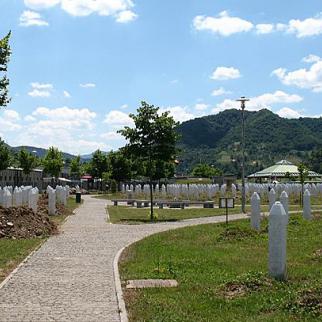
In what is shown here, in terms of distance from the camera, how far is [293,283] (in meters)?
9.36

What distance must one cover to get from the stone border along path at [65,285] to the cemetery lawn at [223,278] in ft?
1.27

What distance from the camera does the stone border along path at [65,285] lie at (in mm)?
7426

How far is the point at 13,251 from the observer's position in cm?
1416

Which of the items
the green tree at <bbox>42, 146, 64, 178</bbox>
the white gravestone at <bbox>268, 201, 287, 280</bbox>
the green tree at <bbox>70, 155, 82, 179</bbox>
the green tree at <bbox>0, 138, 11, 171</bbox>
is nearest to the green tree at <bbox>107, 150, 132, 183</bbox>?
the green tree at <bbox>42, 146, 64, 178</bbox>

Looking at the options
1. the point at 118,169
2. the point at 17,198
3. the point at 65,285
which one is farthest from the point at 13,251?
the point at 118,169

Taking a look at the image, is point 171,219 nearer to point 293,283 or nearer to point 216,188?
point 293,283

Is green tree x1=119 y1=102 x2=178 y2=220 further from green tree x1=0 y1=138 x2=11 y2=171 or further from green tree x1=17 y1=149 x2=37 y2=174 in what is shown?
green tree x1=17 y1=149 x2=37 y2=174

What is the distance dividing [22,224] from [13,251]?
16.1ft

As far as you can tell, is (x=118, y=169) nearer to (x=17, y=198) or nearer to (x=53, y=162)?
(x=53, y=162)

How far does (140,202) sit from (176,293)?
32.5m

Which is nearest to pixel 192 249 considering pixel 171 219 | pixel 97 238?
pixel 97 238

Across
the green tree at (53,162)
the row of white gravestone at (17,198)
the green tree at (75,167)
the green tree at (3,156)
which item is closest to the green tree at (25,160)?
the green tree at (53,162)

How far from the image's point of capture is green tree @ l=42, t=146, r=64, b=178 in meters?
73.9

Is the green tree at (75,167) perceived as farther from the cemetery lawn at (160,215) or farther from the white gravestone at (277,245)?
the white gravestone at (277,245)
